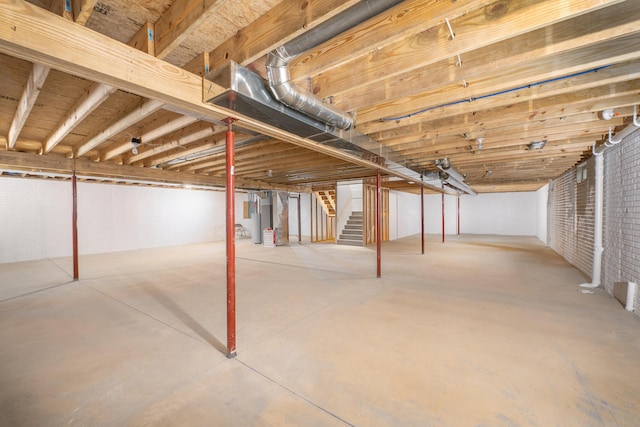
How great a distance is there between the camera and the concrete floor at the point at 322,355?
1449 millimetres

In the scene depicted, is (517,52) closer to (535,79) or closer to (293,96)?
(535,79)

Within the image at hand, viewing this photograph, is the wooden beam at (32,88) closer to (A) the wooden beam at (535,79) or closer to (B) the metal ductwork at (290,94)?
(B) the metal ductwork at (290,94)

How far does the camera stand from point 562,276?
4371 millimetres

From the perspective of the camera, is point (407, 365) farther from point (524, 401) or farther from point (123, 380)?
point (123, 380)

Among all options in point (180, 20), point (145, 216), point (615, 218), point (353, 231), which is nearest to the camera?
point (180, 20)

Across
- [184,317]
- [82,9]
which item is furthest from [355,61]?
[184,317]

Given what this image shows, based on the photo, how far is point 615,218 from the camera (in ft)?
10.8

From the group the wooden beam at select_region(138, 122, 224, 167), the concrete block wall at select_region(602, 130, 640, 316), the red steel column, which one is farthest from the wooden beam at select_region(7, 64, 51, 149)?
the concrete block wall at select_region(602, 130, 640, 316)

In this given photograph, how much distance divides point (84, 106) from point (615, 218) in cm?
605

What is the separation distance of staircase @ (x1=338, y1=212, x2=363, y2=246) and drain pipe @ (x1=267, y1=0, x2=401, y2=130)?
6.41m

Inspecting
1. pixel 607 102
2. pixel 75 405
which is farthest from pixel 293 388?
pixel 607 102

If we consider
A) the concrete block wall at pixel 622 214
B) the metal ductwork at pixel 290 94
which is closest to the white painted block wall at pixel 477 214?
the concrete block wall at pixel 622 214

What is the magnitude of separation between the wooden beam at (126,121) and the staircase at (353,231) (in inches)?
266

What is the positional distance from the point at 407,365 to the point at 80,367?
237 centimetres
